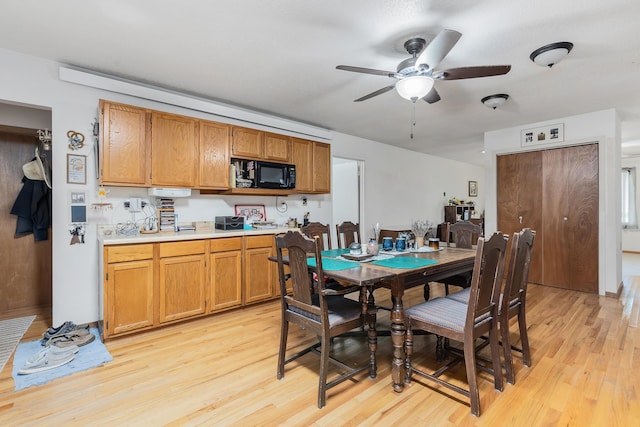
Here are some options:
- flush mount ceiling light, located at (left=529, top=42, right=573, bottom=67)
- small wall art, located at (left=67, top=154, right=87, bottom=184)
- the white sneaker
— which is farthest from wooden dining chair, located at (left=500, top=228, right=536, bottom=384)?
small wall art, located at (left=67, top=154, right=87, bottom=184)

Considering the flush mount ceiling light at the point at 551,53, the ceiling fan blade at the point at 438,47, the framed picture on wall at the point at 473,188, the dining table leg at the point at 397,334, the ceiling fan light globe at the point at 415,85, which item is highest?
the flush mount ceiling light at the point at 551,53

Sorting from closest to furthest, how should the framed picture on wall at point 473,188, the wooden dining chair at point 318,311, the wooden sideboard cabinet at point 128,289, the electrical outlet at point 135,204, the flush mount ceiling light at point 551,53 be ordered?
the wooden dining chair at point 318,311 < the flush mount ceiling light at point 551,53 < the wooden sideboard cabinet at point 128,289 < the electrical outlet at point 135,204 < the framed picture on wall at point 473,188

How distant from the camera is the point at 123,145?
9.31ft

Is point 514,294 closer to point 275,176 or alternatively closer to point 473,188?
point 275,176

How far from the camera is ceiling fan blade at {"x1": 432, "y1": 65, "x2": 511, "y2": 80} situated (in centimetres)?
208

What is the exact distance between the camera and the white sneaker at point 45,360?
2.16 meters

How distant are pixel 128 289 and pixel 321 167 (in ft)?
9.24

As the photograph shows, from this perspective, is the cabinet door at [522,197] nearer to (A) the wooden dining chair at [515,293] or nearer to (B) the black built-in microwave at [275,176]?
(A) the wooden dining chair at [515,293]

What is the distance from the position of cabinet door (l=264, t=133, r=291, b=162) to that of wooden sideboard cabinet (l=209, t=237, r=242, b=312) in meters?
1.18

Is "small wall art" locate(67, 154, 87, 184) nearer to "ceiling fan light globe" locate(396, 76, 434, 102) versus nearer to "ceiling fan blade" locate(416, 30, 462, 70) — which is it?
"ceiling fan light globe" locate(396, 76, 434, 102)

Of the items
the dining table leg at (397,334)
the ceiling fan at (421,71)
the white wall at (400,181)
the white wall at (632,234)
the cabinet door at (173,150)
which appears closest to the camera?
the dining table leg at (397,334)

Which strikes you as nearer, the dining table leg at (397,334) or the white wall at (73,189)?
the dining table leg at (397,334)

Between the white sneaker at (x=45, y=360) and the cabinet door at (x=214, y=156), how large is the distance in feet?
5.88

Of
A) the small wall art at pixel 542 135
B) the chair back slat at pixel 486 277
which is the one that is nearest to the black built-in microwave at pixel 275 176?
the chair back slat at pixel 486 277
